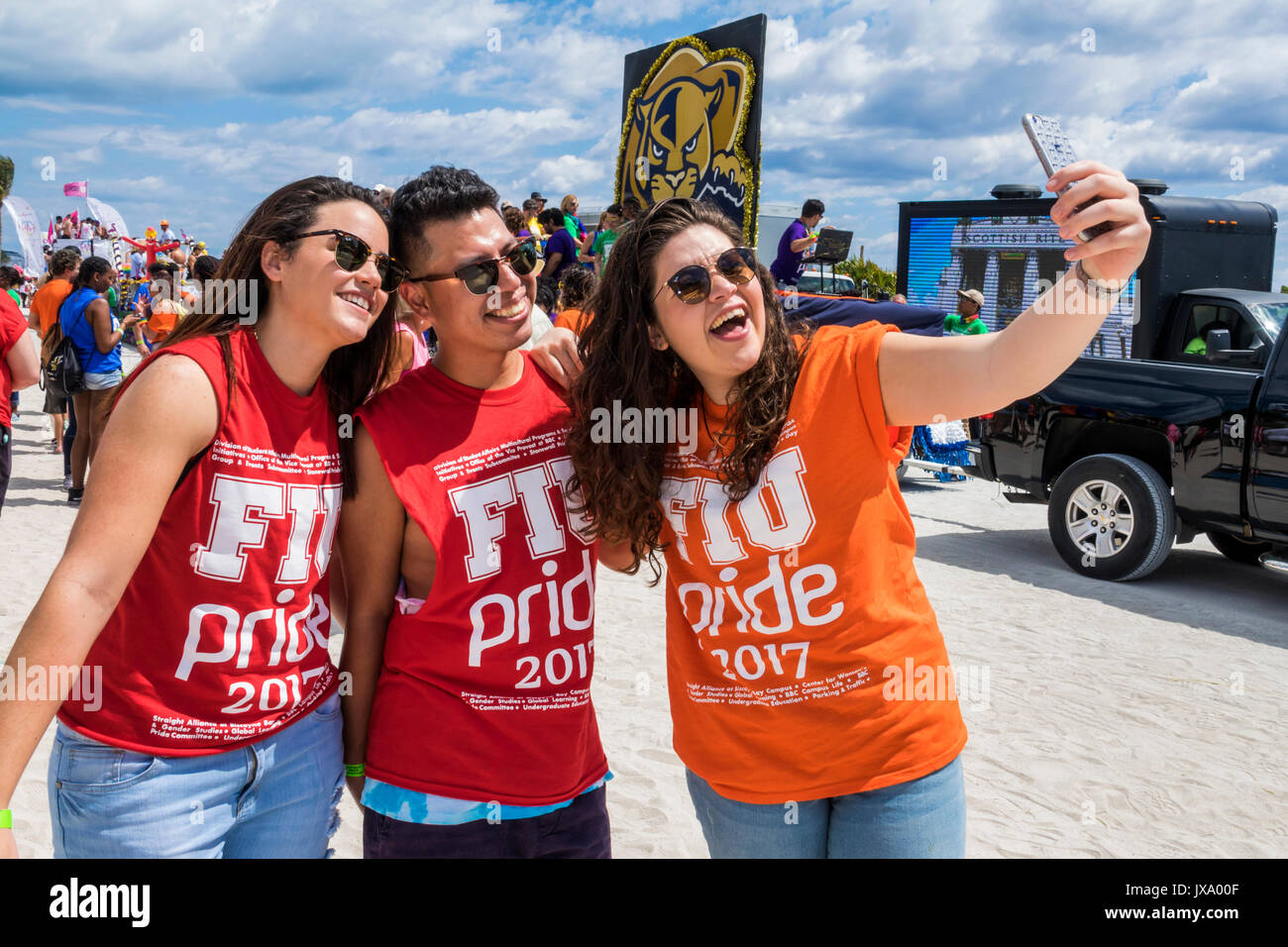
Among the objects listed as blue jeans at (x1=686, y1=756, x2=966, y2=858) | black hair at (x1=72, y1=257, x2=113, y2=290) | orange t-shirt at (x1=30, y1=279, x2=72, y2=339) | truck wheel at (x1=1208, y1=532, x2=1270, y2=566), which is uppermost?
black hair at (x1=72, y1=257, x2=113, y2=290)

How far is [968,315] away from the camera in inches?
490

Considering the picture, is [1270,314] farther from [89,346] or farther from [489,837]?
[89,346]

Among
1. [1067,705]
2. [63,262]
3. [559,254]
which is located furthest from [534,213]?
[1067,705]

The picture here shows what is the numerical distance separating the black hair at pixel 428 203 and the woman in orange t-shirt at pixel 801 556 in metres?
0.50

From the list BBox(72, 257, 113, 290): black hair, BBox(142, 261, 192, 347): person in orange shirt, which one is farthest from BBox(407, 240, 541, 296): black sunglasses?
BBox(72, 257, 113, 290): black hair

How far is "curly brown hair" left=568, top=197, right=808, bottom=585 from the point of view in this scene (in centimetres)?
195

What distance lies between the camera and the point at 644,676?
541 cm

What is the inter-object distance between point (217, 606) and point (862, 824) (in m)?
1.23

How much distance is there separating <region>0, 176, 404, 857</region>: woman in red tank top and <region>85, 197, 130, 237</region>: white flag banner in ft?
86.2

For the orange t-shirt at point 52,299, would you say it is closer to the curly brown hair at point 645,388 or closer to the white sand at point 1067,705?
the white sand at point 1067,705

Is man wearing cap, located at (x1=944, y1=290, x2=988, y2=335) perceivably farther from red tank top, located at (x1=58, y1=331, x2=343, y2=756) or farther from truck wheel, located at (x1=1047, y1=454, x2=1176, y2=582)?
red tank top, located at (x1=58, y1=331, x2=343, y2=756)

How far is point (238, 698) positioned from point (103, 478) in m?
0.44

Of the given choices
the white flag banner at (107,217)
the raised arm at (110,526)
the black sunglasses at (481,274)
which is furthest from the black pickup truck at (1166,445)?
the white flag banner at (107,217)

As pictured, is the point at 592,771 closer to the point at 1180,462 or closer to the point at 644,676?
the point at 644,676
